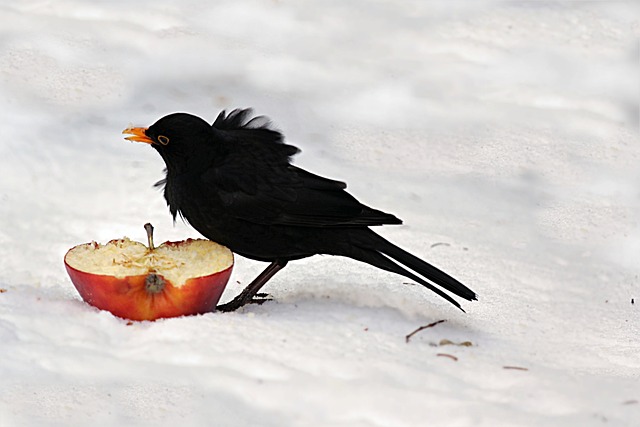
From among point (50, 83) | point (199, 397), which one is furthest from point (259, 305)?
point (50, 83)

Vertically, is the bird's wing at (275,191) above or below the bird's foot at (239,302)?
above

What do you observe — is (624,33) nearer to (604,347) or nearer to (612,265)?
(612,265)

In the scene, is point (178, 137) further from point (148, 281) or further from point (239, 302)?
point (239, 302)

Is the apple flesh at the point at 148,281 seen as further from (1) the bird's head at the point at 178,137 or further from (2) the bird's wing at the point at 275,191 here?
(1) the bird's head at the point at 178,137

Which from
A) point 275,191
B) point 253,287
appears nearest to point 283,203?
point 275,191

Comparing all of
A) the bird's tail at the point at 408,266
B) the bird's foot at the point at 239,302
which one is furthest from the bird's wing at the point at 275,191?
the bird's foot at the point at 239,302

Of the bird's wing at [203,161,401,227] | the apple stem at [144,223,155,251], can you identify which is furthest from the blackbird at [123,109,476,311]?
the apple stem at [144,223,155,251]
